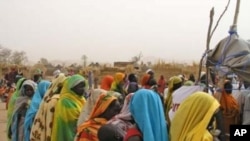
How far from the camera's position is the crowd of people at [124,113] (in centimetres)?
350

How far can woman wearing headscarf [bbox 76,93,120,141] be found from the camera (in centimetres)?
473

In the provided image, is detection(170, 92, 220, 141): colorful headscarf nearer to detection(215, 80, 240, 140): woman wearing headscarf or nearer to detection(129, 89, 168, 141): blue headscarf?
Result: detection(129, 89, 168, 141): blue headscarf

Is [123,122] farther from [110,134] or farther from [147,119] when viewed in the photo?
[147,119]

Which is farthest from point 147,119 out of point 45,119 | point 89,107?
point 45,119

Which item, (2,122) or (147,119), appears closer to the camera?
(147,119)

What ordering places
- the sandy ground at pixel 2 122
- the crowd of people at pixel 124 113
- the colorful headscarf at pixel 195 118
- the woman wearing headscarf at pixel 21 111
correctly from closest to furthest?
the colorful headscarf at pixel 195 118, the crowd of people at pixel 124 113, the woman wearing headscarf at pixel 21 111, the sandy ground at pixel 2 122

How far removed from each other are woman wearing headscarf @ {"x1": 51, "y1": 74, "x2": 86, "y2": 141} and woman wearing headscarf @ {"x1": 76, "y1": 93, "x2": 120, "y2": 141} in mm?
1257

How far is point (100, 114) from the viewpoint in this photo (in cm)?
Answer: 475

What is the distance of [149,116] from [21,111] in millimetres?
4352

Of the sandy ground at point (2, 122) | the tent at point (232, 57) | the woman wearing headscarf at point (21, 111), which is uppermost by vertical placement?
the tent at point (232, 57)

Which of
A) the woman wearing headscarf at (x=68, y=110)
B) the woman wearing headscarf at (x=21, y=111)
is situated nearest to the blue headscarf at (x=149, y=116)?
the woman wearing headscarf at (x=68, y=110)

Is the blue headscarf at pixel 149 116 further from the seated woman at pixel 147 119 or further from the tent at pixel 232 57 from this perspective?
the tent at pixel 232 57

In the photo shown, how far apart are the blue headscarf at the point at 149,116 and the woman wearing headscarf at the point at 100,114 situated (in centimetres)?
81

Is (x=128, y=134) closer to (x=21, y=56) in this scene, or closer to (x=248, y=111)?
(x=248, y=111)
